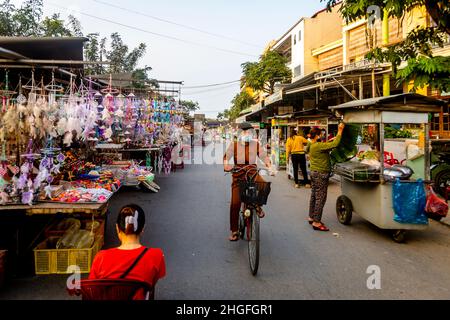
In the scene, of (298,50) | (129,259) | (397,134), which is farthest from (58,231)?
(298,50)

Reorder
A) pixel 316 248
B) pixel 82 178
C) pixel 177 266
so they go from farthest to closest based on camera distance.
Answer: pixel 82 178, pixel 316 248, pixel 177 266

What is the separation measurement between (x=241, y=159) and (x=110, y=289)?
351cm

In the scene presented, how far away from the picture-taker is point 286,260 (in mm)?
4797

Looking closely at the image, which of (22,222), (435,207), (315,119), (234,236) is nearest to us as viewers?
(22,222)

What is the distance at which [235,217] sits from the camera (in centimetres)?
551

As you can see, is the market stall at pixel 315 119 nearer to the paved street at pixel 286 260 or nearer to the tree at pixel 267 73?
the paved street at pixel 286 260

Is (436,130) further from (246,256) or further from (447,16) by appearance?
(246,256)

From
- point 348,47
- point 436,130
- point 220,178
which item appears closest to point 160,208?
point 220,178

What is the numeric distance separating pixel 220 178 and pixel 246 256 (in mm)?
8191

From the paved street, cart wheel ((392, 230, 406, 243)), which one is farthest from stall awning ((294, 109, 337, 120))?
cart wheel ((392, 230, 406, 243))

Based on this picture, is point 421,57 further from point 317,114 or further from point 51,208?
point 317,114

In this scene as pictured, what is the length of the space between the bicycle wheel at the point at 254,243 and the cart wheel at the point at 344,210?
249 cm

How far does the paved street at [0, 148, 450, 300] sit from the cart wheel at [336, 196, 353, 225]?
17 cm

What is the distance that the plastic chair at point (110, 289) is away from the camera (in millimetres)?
2092
